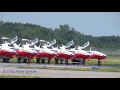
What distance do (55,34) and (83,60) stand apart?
1106cm

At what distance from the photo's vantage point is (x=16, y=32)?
104 feet

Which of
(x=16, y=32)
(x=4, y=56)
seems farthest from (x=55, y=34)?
(x=4, y=56)
